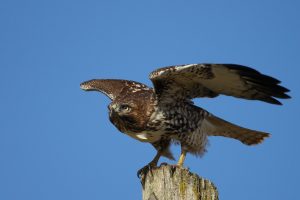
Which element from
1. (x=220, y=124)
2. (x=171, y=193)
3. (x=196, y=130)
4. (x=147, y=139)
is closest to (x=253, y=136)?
(x=220, y=124)

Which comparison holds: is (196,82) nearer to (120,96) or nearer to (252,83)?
(252,83)

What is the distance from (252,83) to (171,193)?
2558mm

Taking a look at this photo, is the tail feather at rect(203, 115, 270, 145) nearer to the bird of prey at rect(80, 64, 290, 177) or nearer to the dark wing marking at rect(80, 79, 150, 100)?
the bird of prey at rect(80, 64, 290, 177)

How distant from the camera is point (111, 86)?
787 cm

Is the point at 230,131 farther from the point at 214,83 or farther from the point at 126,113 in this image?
the point at 126,113

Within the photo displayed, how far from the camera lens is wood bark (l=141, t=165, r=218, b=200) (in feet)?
13.7

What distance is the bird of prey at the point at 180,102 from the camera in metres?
6.19

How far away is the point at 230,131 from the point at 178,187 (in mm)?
3519

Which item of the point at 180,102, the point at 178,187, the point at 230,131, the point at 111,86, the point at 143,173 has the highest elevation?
the point at 111,86

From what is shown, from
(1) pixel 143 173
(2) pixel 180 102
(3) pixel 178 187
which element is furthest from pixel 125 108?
(3) pixel 178 187

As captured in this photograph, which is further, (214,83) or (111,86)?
(111,86)

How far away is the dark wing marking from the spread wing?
82 cm


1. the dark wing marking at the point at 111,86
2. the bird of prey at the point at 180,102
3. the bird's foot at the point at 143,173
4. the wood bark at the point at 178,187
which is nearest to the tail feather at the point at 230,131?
the bird of prey at the point at 180,102

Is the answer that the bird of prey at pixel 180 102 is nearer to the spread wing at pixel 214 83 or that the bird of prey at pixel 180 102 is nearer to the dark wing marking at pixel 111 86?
the spread wing at pixel 214 83
